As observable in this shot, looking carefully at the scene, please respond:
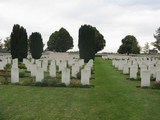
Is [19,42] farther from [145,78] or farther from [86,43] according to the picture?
[145,78]

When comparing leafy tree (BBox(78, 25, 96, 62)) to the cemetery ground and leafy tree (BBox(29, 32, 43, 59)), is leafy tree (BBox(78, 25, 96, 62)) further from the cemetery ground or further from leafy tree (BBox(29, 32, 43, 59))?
the cemetery ground

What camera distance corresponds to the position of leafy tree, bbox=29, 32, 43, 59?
50.6 metres

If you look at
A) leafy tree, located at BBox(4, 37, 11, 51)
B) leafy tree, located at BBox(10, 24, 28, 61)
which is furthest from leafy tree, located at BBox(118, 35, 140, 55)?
leafy tree, located at BBox(10, 24, 28, 61)

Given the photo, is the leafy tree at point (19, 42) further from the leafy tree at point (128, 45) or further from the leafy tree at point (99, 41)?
the leafy tree at point (128, 45)

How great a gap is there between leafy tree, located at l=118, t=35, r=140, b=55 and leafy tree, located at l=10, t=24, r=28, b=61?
50.8m

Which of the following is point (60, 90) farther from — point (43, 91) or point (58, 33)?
point (58, 33)

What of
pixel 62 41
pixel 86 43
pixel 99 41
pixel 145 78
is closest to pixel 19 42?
pixel 86 43

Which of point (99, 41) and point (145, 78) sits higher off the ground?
point (99, 41)

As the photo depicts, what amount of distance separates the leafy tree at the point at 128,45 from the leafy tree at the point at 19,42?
50782 millimetres

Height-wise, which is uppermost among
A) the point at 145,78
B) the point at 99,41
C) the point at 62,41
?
the point at 62,41

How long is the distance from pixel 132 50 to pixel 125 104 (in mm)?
78480

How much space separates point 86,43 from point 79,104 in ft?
100

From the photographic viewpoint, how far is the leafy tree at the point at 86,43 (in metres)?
42.0

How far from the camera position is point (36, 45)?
51625 mm
